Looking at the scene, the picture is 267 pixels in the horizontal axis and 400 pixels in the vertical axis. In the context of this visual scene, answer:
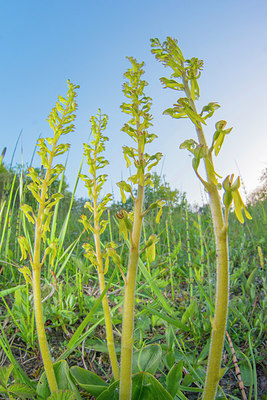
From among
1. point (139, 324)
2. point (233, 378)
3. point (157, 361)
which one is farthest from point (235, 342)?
point (157, 361)

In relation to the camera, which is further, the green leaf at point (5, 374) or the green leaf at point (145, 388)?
the green leaf at point (5, 374)

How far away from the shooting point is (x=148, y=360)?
74.5 inches

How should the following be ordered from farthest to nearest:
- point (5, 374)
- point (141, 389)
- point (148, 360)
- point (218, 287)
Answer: point (148, 360)
point (5, 374)
point (141, 389)
point (218, 287)

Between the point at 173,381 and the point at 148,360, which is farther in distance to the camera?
the point at 148,360

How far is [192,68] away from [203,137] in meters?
0.37

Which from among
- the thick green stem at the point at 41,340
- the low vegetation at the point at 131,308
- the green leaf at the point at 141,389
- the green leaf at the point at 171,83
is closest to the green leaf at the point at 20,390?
the low vegetation at the point at 131,308

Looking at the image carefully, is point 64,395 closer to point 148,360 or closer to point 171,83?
point 148,360

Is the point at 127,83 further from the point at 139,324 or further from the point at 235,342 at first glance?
the point at 235,342

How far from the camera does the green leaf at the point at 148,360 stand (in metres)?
1.85

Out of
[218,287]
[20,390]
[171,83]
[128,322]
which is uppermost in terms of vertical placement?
[171,83]

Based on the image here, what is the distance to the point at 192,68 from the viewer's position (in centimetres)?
149

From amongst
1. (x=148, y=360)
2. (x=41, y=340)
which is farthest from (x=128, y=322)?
(x=148, y=360)

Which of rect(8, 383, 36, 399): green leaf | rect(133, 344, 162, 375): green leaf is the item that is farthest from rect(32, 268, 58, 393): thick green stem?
rect(133, 344, 162, 375): green leaf

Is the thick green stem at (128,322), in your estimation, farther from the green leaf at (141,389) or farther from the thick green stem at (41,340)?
the thick green stem at (41,340)
